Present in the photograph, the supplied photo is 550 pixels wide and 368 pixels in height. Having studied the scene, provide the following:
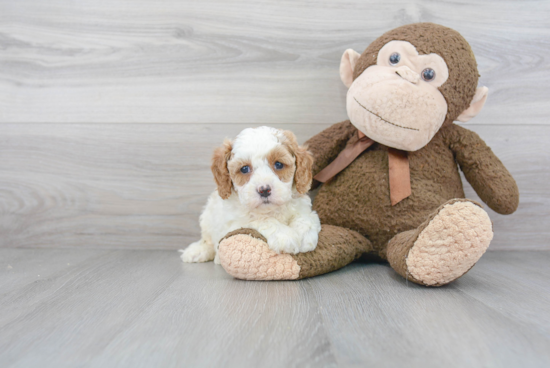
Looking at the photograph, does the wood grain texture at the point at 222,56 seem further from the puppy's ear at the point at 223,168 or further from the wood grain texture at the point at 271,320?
the wood grain texture at the point at 271,320

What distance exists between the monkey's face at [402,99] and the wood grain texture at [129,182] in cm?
33

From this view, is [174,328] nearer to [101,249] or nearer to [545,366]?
[545,366]

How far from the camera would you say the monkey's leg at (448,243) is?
0.88 m

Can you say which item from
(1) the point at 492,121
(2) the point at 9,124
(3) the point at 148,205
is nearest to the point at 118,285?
(3) the point at 148,205

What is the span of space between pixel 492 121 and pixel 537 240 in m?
0.47

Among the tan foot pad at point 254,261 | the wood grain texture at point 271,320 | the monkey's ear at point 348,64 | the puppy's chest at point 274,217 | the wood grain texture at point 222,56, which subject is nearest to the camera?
the wood grain texture at point 271,320

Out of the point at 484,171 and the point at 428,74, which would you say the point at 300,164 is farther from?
the point at 484,171

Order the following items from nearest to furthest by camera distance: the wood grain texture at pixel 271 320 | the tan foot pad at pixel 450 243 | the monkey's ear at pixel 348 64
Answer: the wood grain texture at pixel 271 320
the tan foot pad at pixel 450 243
the monkey's ear at pixel 348 64

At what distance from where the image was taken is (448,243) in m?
0.89

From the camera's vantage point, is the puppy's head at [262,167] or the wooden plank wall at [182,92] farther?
the wooden plank wall at [182,92]

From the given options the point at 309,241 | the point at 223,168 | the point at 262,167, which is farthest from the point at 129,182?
the point at 309,241

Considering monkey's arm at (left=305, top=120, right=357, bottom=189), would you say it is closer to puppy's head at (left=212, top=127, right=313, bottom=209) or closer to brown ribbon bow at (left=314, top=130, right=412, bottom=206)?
brown ribbon bow at (left=314, top=130, right=412, bottom=206)

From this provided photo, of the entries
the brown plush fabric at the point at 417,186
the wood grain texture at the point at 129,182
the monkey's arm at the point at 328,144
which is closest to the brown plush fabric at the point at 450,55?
the brown plush fabric at the point at 417,186

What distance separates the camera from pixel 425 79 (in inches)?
43.2
